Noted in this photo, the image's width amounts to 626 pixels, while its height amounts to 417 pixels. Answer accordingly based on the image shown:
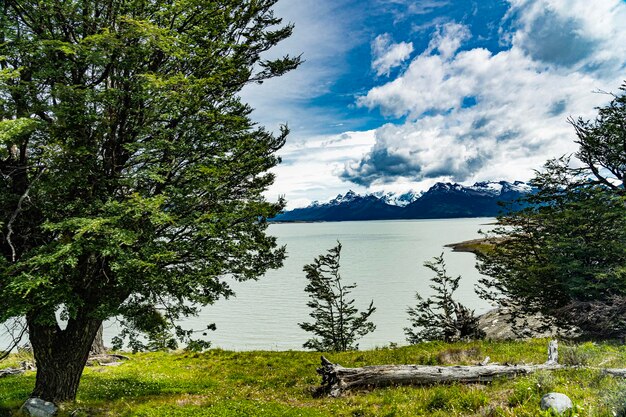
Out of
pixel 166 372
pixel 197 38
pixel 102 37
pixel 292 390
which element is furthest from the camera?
pixel 166 372

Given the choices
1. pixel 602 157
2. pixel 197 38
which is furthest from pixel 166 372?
pixel 602 157

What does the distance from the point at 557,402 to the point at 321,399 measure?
24.1 ft

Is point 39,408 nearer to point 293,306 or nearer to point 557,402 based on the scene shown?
point 557,402

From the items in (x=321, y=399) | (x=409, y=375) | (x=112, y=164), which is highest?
(x=112, y=164)

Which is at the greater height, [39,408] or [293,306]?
[39,408]

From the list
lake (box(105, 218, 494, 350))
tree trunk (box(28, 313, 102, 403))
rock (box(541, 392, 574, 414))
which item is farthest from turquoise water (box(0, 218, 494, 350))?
rock (box(541, 392, 574, 414))

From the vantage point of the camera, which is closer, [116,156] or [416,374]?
[116,156]

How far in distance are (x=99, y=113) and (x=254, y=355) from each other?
1820cm

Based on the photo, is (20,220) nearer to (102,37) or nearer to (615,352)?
(102,37)

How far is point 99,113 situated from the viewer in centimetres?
1065

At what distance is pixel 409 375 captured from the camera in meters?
13.0

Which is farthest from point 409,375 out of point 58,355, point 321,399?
point 58,355

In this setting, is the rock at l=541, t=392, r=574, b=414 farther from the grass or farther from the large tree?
the large tree

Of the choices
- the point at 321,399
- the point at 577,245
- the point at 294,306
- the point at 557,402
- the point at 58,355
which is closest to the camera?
the point at 557,402
